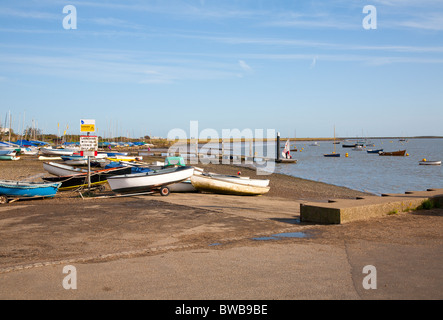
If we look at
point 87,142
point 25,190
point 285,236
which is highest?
point 87,142

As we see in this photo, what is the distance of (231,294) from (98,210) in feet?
29.8

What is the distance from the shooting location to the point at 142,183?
17.3 meters

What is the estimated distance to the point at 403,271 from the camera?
6508 millimetres

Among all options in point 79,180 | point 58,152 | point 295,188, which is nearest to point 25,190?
point 79,180

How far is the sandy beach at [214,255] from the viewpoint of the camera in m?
5.74

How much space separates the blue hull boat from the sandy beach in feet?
9.61

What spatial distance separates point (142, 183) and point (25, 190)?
430 cm

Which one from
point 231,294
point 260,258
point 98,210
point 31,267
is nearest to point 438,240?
point 260,258

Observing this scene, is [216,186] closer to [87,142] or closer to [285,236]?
[87,142]

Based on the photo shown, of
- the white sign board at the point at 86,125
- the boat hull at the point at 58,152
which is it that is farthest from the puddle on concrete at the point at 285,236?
the boat hull at the point at 58,152

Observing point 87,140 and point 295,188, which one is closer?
point 87,140

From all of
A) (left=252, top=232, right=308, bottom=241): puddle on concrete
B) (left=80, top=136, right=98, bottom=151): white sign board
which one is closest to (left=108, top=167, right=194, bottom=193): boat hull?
(left=80, top=136, right=98, bottom=151): white sign board

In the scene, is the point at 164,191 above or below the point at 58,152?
below
